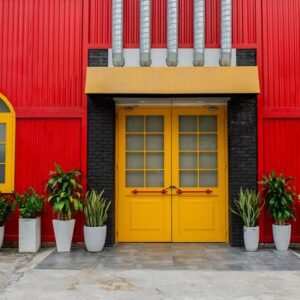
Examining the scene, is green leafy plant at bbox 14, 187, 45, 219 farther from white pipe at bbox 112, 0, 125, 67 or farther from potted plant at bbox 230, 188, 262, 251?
potted plant at bbox 230, 188, 262, 251

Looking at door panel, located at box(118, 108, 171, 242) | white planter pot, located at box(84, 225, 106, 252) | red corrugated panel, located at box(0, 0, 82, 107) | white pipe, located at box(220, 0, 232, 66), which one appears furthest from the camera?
door panel, located at box(118, 108, 171, 242)

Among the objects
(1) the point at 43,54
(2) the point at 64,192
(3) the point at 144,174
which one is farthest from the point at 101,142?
(1) the point at 43,54

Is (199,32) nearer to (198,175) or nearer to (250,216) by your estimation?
(198,175)

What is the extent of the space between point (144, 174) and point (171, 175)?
56 cm

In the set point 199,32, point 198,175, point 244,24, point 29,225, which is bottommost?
point 29,225

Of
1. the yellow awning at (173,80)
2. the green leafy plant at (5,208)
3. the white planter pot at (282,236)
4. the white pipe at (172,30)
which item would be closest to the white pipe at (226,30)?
the yellow awning at (173,80)

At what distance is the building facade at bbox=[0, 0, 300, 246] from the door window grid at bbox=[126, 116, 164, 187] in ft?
0.07

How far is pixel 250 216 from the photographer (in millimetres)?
7980

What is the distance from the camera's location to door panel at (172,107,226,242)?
864cm

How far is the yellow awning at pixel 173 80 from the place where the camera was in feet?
25.1

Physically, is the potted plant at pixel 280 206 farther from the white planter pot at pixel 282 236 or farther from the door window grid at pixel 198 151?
the door window grid at pixel 198 151

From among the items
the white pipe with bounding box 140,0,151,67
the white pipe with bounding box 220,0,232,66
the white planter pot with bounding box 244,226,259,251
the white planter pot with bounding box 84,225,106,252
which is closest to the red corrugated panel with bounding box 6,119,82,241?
the white planter pot with bounding box 84,225,106,252

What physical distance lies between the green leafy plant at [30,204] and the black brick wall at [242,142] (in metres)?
3.70

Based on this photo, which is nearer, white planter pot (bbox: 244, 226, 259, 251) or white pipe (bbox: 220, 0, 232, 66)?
white planter pot (bbox: 244, 226, 259, 251)
